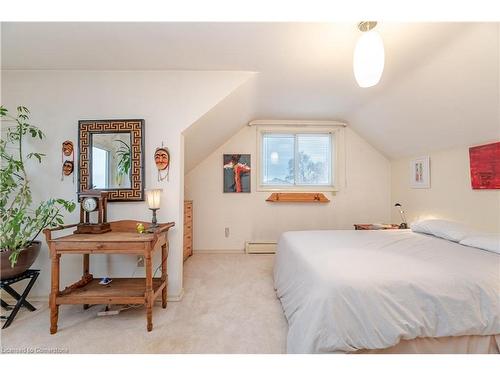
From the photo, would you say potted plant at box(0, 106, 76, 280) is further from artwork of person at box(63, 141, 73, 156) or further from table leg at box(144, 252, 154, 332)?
table leg at box(144, 252, 154, 332)

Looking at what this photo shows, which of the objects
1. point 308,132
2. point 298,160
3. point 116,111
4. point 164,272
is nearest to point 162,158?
point 116,111

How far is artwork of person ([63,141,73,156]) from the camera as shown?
221 cm

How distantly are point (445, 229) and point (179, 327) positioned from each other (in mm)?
2615

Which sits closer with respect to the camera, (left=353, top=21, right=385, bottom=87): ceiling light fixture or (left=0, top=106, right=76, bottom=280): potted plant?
(left=353, top=21, right=385, bottom=87): ceiling light fixture

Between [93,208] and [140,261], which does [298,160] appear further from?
[93,208]

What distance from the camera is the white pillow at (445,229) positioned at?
6.83ft

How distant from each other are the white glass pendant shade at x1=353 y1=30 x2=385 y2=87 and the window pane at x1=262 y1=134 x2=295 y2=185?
246cm

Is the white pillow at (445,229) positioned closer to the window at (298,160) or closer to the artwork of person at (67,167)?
the window at (298,160)

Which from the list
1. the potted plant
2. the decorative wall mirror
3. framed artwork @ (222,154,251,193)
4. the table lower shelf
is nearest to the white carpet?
the table lower shelf

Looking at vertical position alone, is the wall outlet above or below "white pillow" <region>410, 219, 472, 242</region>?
below

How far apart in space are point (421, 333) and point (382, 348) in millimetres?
229

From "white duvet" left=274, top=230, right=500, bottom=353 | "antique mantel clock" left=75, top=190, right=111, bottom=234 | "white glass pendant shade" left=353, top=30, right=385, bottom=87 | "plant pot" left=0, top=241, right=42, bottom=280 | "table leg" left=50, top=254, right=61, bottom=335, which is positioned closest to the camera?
"white duvet" left=274, top=230, right=500, bottom=353

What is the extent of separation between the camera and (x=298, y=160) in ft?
13.1

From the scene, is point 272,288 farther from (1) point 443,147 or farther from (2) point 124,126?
Answer: (1) point 443,147
